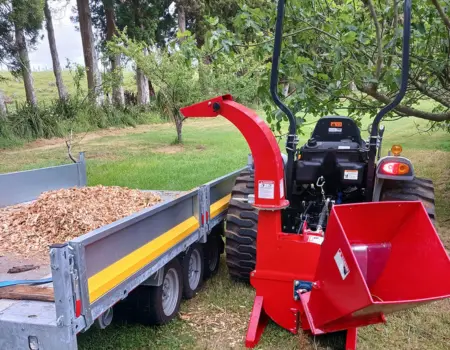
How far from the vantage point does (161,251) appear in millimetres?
3088

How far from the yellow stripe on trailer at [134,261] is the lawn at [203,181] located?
715mm

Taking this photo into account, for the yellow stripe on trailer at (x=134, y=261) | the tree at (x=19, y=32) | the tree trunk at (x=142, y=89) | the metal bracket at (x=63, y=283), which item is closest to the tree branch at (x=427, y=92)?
the yellow stripe on trailer at (x=134, y=261)

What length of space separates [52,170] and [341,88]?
10.8 feet

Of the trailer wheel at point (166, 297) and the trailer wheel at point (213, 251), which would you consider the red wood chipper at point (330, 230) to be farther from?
the trailer wheel at point (166, 297)

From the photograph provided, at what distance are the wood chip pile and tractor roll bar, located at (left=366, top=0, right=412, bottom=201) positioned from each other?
6.82 feet

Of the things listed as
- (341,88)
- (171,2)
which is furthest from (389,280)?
(171,2)

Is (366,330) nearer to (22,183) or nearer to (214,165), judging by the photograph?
(22,183)

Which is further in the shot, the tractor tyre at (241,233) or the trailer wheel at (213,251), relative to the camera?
the trailer wheel at (213,251)

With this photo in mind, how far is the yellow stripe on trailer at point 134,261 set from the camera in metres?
2.39

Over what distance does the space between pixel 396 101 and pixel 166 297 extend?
7.07ft

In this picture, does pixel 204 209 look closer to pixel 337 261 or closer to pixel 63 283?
pixel 337 261

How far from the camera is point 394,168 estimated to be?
3453mm

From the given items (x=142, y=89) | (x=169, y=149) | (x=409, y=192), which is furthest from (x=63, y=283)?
(x=142, y=89)

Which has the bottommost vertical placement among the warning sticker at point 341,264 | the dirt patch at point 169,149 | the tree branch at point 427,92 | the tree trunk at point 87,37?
the dirt patch at point 169,149
